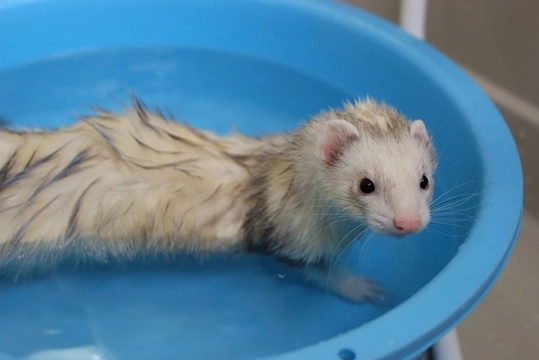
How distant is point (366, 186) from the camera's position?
0.95 m

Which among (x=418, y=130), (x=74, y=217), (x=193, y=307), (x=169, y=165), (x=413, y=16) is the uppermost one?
(x=413, y=16)

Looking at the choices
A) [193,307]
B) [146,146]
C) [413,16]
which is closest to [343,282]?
[193,307]

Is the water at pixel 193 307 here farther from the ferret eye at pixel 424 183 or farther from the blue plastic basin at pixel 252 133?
the ferret eye at pixel 424 183

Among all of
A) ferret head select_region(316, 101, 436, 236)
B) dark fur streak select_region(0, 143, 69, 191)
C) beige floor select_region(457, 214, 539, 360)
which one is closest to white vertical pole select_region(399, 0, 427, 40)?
beige floor select_region(457, 214, 539, 360)

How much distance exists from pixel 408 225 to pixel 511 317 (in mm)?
657

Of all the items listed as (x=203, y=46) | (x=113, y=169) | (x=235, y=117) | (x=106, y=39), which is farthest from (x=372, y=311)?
(x=106, y=39)

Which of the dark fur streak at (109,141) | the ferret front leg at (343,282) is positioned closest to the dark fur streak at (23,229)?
the dark fur streak at (109,141)

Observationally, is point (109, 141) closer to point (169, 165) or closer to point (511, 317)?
point (169, 165)

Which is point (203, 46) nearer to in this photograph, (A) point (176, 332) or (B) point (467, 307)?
(A) point (176, 332)

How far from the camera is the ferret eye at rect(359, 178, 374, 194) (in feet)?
3.11

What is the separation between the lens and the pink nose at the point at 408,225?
879mm

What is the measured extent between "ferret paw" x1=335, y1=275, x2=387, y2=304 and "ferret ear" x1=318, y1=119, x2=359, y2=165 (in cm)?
25

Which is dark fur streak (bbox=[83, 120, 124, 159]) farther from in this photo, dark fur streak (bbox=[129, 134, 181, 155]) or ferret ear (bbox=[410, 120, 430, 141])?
ferret ear (bbox=[410, 120, 430, 141])

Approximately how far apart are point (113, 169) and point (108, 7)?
0.57 metres
